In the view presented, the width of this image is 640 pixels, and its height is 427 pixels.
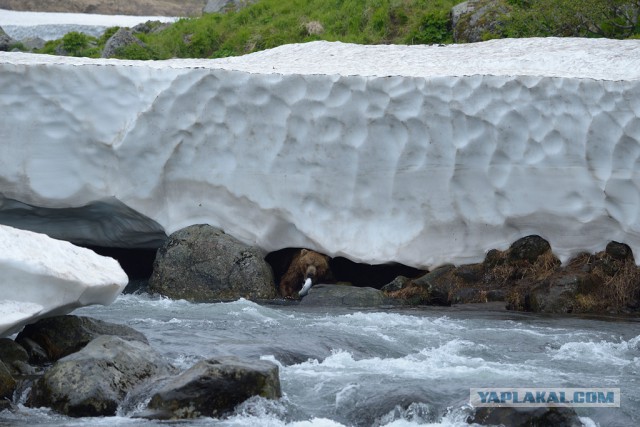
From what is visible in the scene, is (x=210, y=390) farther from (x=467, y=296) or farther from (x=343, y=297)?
(x=467, y=296)

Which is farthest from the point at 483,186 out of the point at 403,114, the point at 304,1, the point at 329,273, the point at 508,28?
the point at 304,1

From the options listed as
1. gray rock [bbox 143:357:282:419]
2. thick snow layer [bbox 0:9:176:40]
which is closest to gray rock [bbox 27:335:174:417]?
gray rock [bbox 143:357:282:419]

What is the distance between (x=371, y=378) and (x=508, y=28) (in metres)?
12.3

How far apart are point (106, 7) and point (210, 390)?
33897 mm

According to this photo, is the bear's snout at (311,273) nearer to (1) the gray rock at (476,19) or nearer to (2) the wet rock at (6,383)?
(2) the wet rock at (6,383)

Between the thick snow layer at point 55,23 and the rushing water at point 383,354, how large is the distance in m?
20.6

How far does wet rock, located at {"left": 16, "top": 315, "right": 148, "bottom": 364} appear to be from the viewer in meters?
8.45

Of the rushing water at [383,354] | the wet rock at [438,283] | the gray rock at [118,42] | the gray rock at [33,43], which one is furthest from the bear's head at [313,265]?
the gray rock at [33,43]

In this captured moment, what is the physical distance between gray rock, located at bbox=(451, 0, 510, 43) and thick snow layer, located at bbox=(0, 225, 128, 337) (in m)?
12.4

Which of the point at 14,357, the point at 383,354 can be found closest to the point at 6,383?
the point at 14,357

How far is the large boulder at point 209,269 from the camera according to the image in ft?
41.8

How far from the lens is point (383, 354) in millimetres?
9125

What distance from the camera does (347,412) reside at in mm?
7285

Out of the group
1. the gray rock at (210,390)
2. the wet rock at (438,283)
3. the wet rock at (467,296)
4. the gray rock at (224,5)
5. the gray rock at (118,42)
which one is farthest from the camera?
the gray rock at (224,5)
